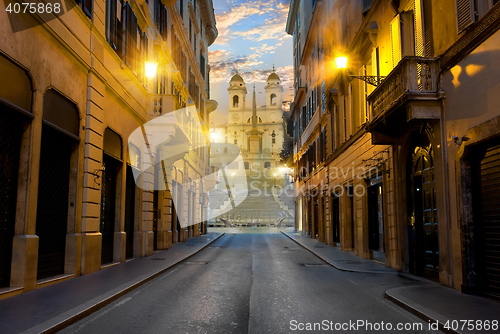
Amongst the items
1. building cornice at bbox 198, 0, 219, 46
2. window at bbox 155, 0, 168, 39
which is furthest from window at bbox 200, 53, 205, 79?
window at bbox 155, 0, 168, 39

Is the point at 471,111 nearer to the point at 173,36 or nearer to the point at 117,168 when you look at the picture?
the point at 117,168

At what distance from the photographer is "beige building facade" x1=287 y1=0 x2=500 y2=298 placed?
854cm

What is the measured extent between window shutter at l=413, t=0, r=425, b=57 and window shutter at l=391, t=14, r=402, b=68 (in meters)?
0.83

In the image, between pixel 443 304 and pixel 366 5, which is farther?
pixel 366 5

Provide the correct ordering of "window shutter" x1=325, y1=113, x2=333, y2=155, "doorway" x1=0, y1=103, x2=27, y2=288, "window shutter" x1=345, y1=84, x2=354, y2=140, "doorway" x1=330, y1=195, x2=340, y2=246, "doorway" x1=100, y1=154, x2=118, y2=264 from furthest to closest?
"window shutter" x1=325, y1=113, x2=333, y2=155, "doorway" x1=330, y1=195, x2=340, y2=246, "window shutter" x1=345, y1=84, x2=354, y2=140, "doorway" x1=100, y1=154, x2=118, y2=264, "doorway" x1=0, y1=103, x2=27, y2=288

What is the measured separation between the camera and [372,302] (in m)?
8.14

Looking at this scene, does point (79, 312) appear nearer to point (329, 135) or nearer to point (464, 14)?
point (464, 14)

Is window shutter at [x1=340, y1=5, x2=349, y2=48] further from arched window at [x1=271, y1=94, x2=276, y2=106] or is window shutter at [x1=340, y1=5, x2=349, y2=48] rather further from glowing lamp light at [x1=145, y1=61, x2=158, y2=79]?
arched window at [x1=271, y1=94, x2=276, y2=106]

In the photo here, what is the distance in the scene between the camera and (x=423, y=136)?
11523 millimetres

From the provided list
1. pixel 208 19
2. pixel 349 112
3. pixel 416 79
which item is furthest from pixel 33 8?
pixel 208 19

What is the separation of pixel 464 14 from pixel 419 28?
2562mm

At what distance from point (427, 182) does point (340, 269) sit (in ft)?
12.8

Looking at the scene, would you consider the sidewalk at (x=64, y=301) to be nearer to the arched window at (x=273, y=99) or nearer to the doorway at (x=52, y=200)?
the doorway at (x=52, y=200)

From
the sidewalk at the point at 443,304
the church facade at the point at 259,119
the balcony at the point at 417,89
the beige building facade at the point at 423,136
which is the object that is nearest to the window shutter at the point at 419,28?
the beige building facade at the point at 423,136
